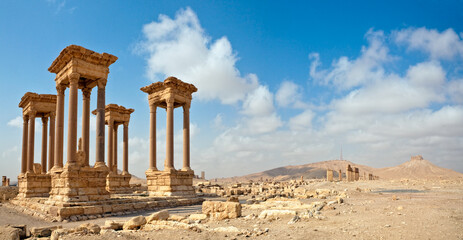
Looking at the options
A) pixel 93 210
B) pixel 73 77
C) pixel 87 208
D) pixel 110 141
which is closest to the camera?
pixel 87 208

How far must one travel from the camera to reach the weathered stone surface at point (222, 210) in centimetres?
1062

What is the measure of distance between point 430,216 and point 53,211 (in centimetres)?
1317

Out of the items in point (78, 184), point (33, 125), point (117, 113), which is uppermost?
point (117, 113)

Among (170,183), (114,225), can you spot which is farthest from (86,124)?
(114,225)

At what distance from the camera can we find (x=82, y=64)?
52.9 feet

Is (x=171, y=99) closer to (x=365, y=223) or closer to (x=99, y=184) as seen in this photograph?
(x=99, y=184)

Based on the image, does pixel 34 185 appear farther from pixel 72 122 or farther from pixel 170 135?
pixel 170 135

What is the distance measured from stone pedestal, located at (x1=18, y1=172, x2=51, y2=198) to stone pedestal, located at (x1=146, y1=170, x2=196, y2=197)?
20.7ft

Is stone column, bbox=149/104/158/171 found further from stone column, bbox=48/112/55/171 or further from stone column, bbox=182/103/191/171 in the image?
stone column, bbox=48/112/55/171

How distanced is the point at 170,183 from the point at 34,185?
8.49m

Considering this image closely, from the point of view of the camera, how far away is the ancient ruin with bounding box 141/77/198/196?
1984 cm

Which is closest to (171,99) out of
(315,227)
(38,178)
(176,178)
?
(176,178)

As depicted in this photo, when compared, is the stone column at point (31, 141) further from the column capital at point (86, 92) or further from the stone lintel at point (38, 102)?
the column capital at point (86, 92)

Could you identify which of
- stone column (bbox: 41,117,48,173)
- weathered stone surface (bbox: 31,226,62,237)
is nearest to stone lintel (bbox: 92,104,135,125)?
stone column (bbox: 41,117,48,173)
